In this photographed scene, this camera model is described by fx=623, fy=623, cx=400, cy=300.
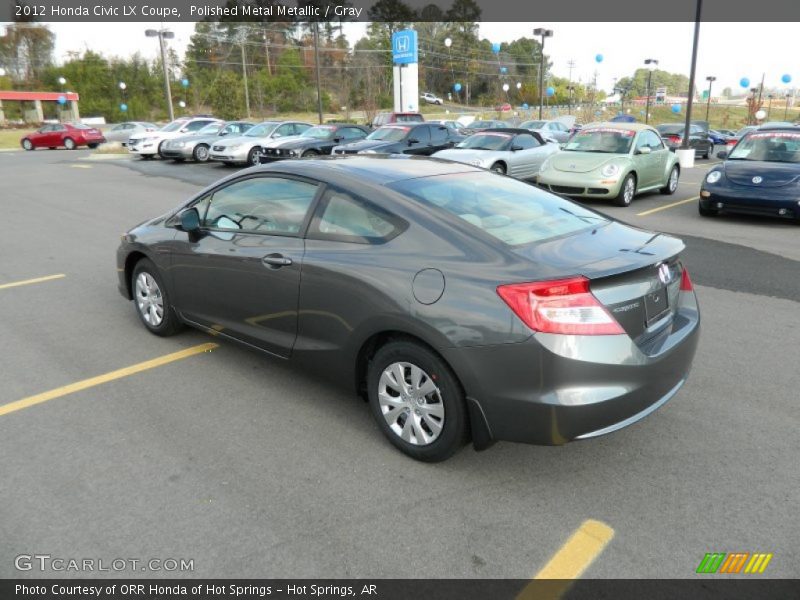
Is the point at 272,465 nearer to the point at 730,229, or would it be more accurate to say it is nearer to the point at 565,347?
the point at 565,347

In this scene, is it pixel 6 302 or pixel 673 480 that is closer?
pixel 673 480

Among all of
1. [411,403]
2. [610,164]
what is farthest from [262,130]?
[411,403]

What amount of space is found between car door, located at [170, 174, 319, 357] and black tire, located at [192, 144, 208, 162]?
18921mm

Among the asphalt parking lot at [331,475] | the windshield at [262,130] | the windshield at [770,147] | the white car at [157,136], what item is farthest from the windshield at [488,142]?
the white car at [157,136]

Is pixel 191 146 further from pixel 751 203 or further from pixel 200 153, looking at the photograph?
pixel 751 203

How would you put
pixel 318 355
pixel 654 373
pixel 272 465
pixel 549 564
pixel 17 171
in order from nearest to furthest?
pixel 549 564
pixel 654 373
pixel 272 465
pixel 318 355
pixel 17 171

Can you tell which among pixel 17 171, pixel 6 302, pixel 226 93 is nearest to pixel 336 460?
pixel 6 302

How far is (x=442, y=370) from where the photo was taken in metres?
3.09

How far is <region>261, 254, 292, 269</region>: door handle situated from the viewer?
3.80m

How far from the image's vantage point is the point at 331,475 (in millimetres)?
3275

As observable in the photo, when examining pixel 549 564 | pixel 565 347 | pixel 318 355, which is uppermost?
pixel 565 347

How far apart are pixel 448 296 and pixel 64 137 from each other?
122ft

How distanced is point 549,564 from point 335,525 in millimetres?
966

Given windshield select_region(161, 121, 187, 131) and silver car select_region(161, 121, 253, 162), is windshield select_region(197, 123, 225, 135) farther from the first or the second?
windshield select_region(161, 121, 187, 131)
